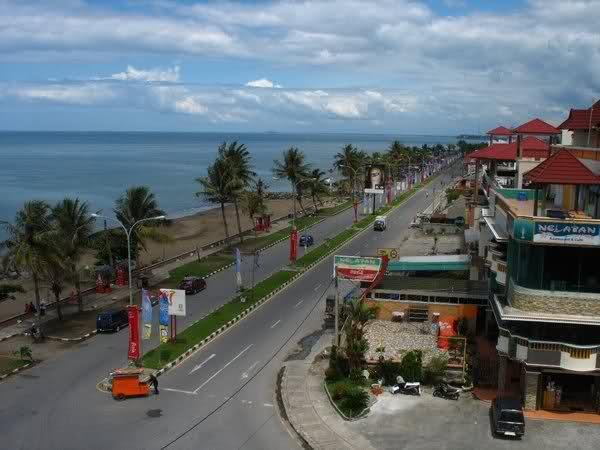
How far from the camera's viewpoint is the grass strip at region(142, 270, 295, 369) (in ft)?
106

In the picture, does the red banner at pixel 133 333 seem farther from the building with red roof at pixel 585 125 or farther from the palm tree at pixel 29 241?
the building with red roof at pixel 585 125

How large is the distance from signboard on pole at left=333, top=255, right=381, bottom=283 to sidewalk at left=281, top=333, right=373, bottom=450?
4.70 m

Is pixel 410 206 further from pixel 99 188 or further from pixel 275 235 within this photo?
pixel 99 188

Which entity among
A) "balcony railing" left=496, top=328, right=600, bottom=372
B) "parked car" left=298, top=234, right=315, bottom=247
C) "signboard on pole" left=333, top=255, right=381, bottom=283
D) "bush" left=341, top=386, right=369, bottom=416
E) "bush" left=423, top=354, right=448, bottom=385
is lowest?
"bush" left=341, top=386, right=369, bottom=416

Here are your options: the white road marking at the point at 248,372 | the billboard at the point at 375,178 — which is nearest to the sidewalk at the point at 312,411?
the white road marking at the point at 248,372

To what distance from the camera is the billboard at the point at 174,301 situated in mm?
32969

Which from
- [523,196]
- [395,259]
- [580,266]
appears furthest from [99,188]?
[580,266]

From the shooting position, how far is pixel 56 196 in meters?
123

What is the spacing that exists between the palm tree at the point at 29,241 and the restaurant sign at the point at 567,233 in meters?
27.2

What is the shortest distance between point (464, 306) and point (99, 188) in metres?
118

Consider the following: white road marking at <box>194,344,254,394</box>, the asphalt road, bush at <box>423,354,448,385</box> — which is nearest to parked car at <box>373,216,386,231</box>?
the asphalt road

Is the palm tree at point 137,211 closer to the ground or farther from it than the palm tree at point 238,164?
closer to the ground

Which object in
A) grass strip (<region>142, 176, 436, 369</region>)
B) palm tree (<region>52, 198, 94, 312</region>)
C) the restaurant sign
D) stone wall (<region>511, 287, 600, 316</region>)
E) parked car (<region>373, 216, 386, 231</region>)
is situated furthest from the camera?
parked car (<region>373, 216, 386, 231</region>)

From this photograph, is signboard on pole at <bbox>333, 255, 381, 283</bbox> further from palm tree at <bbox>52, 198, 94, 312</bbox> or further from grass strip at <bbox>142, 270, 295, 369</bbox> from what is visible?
palm tree at <bbox>52, 198, 94, 312</bbox>
